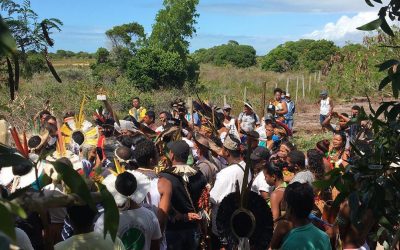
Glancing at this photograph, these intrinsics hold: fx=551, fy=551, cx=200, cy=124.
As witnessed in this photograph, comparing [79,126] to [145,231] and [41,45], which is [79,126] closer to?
[145,231]

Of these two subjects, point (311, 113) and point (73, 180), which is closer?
point (73, 180)

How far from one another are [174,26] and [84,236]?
96.4 ft

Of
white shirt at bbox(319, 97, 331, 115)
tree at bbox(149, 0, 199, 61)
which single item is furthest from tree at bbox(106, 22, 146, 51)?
white shirt at bbox(319, 97, 331, 115)

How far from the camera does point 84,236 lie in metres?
3.19

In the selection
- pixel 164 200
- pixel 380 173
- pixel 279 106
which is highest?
pixel 380 173

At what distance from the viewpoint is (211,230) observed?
211 inches

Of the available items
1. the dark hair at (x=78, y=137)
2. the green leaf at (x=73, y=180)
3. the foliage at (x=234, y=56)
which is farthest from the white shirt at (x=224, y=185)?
the foliage at (x=234, y=56)

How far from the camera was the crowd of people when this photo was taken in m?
3.42

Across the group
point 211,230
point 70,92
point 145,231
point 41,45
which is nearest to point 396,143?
point 41,45

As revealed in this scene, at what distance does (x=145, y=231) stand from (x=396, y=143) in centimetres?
194

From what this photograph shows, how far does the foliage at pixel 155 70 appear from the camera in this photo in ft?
88.7

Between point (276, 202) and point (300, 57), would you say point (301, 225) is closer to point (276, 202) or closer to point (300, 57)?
point (276, 202)

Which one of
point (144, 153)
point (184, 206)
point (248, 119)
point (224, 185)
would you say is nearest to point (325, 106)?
point (248, 119)

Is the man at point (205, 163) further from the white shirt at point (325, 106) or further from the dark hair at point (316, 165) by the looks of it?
the white shirt at point (325, 106)
